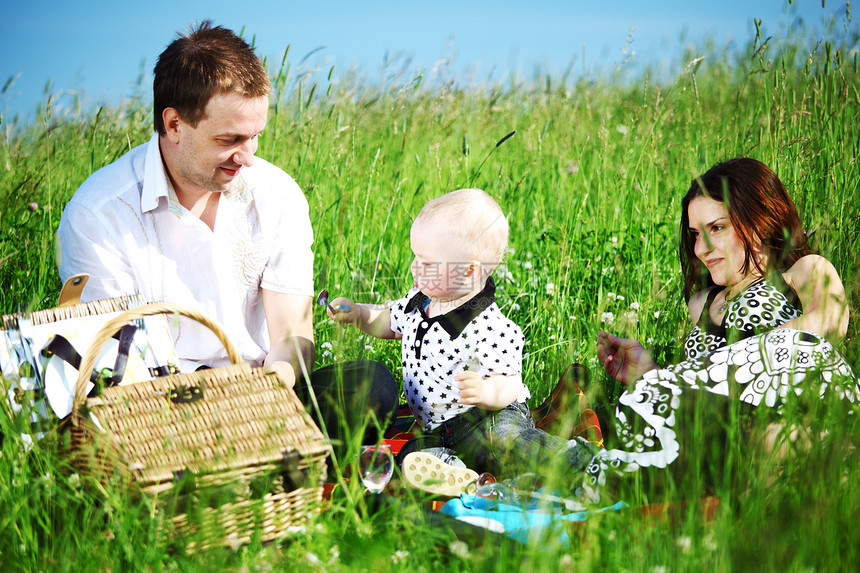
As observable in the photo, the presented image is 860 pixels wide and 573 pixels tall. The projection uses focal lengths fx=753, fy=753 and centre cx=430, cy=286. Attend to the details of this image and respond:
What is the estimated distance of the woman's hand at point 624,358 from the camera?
2.85 m

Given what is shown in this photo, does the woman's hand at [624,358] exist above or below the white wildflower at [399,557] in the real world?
above

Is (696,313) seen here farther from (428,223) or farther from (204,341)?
(204,341)

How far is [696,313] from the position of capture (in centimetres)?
297

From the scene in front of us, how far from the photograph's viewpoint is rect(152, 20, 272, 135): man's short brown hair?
2.55 metres

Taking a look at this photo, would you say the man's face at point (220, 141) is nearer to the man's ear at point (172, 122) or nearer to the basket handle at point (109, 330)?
the man's ear at point (172, 122)

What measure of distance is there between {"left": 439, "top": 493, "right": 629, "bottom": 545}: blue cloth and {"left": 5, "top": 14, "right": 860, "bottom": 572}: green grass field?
0.18 ft

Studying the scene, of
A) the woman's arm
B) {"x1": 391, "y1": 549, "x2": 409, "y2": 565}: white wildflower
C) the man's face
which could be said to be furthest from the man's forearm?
the woman's arm

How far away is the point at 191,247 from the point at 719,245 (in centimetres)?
192

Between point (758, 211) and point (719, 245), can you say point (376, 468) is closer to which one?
point (719, 245)

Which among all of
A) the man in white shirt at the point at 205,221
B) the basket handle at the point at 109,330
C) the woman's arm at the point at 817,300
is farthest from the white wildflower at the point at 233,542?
the woman's arm at the point at 817,300

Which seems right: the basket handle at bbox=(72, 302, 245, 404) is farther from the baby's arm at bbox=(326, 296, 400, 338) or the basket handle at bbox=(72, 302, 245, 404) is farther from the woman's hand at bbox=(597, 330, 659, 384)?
the woman's hand at bbox=(597, 330, 659, 384)

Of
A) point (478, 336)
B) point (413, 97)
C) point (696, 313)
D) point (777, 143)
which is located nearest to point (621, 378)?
point (696, 313)

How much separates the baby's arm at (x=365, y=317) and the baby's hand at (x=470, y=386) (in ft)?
1.67

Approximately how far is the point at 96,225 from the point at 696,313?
2266 millimetres
